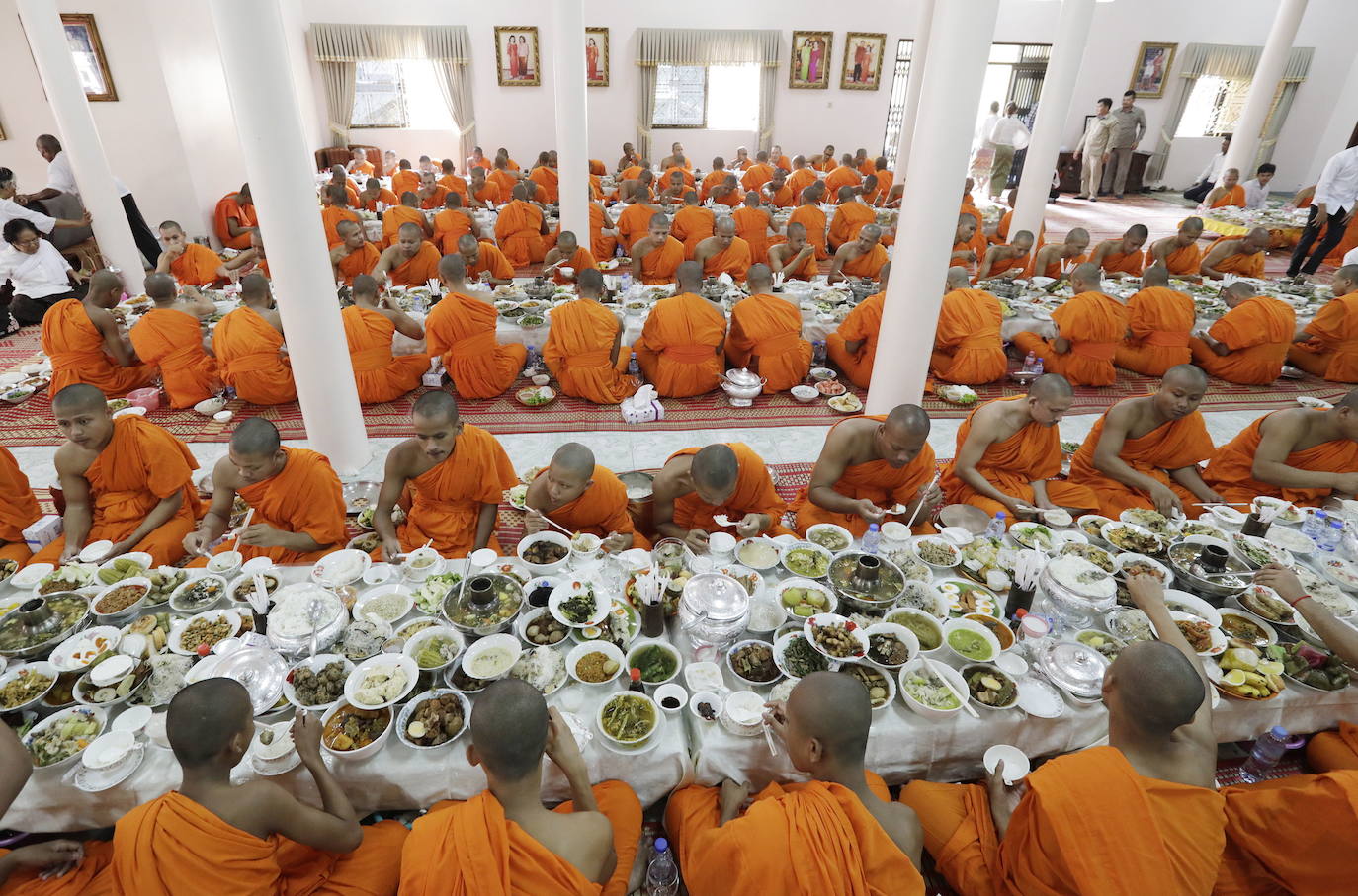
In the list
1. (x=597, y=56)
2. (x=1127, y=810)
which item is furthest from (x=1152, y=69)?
(x=1127, y=810)

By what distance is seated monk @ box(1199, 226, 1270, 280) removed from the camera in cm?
1005

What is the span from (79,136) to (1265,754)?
547 inches

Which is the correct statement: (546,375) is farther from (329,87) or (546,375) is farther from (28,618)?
(329,87)

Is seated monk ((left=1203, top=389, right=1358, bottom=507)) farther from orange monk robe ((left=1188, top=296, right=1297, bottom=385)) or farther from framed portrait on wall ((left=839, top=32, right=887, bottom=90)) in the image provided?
framed portrait on wall ((left=839, top=32, right=887, bottom=90))

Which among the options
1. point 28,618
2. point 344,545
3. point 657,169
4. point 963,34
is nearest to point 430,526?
point 344,545

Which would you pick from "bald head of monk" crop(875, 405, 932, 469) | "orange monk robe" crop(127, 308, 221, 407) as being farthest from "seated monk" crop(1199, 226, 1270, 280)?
"orange monk robe" crop(127, 308, 221, 407)

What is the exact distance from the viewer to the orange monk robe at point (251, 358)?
711 centimetres

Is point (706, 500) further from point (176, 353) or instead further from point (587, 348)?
point (176, 353)

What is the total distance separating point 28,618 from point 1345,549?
717cm

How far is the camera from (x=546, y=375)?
27.7 ft

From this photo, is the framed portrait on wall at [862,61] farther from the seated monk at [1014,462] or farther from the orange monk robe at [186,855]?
the orange monk robe at [186,855]

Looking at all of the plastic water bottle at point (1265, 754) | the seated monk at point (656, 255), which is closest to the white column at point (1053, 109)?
the seated monk at point (656, 255)

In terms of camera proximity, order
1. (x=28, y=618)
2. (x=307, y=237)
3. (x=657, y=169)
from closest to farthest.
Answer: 1. (x=28, y=618)
2. (x=307, y=237)
3. (x=657, y=169)

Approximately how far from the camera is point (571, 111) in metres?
9.92
